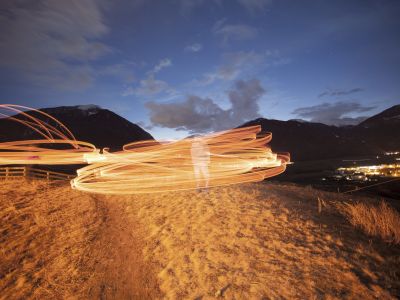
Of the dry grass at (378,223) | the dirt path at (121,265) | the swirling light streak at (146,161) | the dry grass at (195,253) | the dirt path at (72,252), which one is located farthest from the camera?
the swirling light streak at (146,161)

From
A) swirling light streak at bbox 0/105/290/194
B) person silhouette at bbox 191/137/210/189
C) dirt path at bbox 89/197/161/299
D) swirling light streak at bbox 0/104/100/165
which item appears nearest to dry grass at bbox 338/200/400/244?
dirt path at bbox 89/197/161/299

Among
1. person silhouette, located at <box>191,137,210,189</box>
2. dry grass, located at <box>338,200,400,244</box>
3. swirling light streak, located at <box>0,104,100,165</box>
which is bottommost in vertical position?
dry grass, located at <box>338,200,400,244</box>

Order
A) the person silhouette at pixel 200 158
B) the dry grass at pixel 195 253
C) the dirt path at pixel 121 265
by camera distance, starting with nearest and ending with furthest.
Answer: the dry grass at pixel 195 253, the dirt path at pixel 121 265, the person silhouette at pixel 200 158

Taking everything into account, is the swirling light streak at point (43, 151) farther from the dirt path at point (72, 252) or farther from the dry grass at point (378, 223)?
the dry grass at point (378, 223)

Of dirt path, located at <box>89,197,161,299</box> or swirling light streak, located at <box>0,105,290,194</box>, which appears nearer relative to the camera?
dirt path, located at <box>89,197,161,299</box>

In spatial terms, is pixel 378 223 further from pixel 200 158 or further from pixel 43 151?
pixel 43 151

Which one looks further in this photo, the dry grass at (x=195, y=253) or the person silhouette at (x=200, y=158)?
the person silhouette at (x=200, y=158)

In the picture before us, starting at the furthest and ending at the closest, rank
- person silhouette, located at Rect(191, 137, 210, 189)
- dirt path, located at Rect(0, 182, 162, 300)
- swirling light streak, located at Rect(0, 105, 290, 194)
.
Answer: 1. swirling light streak, located at Rect(0, 105, 290, 194)
2. person silhouette, located at Rect(191, 137, 210, 189)
3. dirt path, located at Rect(0, 182, 162, 300)

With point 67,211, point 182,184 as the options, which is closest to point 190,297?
point 67,211

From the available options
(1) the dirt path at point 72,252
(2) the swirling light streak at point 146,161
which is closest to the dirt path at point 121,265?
(1) the dirt path at point 72,252

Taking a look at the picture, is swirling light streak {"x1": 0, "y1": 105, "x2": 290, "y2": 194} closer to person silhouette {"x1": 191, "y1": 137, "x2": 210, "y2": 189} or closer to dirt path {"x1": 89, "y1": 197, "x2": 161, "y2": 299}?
person silhouette {"x1": 191, "y1": 137, "x2": 210, "y2": 189}

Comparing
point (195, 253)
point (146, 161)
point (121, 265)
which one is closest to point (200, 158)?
point (146, 161)

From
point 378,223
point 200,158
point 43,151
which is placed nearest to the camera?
point 378,223

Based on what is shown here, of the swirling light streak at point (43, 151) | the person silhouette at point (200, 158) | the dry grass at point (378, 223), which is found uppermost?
the swirling light streak at point (43, 151)
